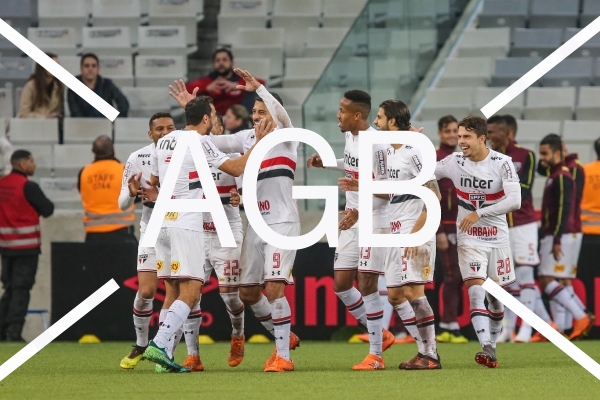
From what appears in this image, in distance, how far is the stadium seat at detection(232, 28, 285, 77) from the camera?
719 inches

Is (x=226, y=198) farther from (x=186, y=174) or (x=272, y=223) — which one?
(x=186, y=174)

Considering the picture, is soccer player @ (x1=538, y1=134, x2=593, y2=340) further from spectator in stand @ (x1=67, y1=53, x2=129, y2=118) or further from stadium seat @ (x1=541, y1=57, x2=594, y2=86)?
spectator in stand @ (x1=67, y1=53, x2=129, y2=118)

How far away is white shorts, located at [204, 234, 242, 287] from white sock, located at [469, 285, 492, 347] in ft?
6.38

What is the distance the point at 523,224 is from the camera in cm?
1317

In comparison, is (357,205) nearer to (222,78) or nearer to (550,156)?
(550,156)

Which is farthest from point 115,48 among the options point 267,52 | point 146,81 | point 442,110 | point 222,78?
point 442,110

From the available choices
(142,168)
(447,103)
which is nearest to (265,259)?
(142,168)

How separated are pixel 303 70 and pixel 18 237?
5.66m

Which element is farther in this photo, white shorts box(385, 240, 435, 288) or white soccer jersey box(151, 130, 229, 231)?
white shorts box(385, 240, 435, 288)

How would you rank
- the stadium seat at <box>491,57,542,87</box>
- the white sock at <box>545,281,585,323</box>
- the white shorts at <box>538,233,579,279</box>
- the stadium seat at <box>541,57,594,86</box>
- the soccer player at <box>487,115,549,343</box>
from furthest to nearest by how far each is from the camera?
the stadium seat at <box>541,57,594,86</box> → the stadium seat at <box>491,57,542,87</box> → the white shorts at <box>538,233,579,279</box> → the white sock at <box>545,281,585,323</box> → the soccer player at <box>487,115,549,343</box>

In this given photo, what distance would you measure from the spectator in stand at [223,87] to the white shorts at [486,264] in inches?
225

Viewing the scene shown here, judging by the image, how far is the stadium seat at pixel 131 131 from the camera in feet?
55.0
